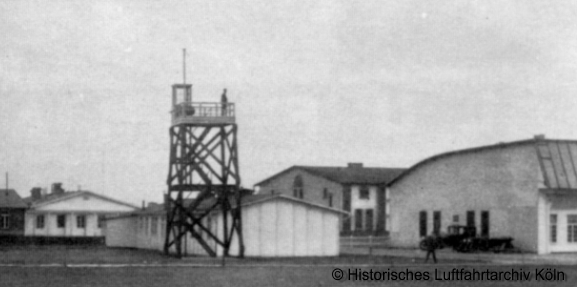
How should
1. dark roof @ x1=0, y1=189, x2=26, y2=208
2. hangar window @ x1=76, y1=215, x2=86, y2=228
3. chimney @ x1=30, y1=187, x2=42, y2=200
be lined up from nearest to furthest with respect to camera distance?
dark roof @ x1=0, y1=189, x2=26, y2=208 → hangar window @ x1=76, y1=215, x2=86, y2=228 → chimney @ x1=30, y1=187, x2=42, y2=200

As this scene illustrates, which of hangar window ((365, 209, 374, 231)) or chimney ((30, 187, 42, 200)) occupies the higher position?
chimney ((30, 187, 42, 200))

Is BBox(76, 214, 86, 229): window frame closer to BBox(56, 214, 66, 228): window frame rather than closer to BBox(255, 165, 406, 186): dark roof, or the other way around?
BBox(56, 214, 66, 228): window frame

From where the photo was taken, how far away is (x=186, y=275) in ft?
103

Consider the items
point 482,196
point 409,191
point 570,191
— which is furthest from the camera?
point 409,191

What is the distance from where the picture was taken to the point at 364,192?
8319 centimetres

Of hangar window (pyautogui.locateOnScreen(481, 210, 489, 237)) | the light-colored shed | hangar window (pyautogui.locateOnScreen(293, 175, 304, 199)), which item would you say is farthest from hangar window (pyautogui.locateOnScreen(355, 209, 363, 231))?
the light-colored shed

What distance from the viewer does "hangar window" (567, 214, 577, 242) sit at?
168 feet

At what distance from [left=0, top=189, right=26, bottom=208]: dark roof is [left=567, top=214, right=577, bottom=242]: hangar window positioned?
→ 48.7 metres

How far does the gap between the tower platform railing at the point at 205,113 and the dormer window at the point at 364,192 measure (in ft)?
122

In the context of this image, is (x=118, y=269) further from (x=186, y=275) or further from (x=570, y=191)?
(x=570, y=191)

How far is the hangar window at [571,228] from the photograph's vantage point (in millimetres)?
51219

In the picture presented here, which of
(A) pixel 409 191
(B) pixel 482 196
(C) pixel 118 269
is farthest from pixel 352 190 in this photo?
(C) pixel 118 269

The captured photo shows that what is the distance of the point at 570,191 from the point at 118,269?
2603cm

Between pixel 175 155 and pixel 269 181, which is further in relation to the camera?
pixel 269 181
